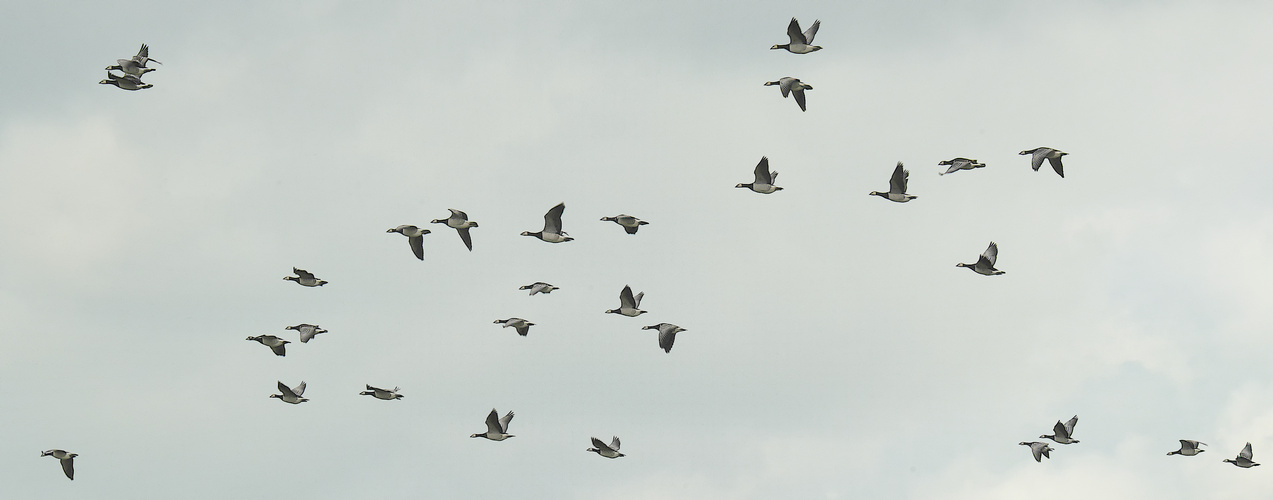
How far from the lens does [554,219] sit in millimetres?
69875

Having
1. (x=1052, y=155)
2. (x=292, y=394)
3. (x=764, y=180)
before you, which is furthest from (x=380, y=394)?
(x=1052, y=155)

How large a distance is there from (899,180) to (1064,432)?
47.1 feet

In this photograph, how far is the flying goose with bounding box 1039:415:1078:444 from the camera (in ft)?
253

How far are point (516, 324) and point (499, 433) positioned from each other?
4482mm

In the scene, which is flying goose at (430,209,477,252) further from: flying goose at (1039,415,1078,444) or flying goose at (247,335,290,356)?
flying goose at (1039,415,1078,444)

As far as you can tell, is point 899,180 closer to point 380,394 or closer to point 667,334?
point 667,334

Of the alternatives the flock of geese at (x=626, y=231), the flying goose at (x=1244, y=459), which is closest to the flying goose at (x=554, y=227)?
the flock of geese at (x=626, y=231)

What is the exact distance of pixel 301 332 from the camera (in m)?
70.4

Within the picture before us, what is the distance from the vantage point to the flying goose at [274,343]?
74.2 m

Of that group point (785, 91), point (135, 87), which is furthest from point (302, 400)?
point (785, 91)

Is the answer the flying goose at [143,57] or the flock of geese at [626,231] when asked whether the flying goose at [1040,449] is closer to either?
the flock of geese at [626,231]

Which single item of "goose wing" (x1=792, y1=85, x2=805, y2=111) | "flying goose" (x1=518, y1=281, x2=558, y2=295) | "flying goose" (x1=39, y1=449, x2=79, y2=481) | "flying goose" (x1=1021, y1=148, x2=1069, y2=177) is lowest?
"flying goose" (x1=39, y1=449, x2=79, y2=481)

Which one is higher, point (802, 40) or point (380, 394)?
point (802, 40)

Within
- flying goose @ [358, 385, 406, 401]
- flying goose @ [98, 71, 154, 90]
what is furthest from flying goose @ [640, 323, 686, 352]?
flying goose @ [98, 71, 154, 90]
